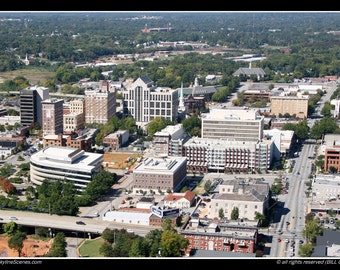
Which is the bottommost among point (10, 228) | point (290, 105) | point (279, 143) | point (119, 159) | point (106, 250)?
point (119, 159)

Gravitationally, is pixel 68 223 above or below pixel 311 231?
below

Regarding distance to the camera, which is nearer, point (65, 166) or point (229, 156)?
point (65, 166)

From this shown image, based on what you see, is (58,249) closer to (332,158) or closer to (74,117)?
(332,158)

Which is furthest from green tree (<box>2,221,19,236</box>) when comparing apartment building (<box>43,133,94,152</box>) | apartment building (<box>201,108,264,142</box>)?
apartment building (<box>201,108,264,142</box>)

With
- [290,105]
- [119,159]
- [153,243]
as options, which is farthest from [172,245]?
[290,105]

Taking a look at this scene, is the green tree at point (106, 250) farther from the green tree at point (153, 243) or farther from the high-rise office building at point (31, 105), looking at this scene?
the high-rise office building at point (31, 105)

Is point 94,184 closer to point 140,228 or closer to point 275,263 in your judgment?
point 140,228

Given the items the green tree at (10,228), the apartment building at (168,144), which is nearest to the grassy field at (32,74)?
the apartment building at (168,144)
